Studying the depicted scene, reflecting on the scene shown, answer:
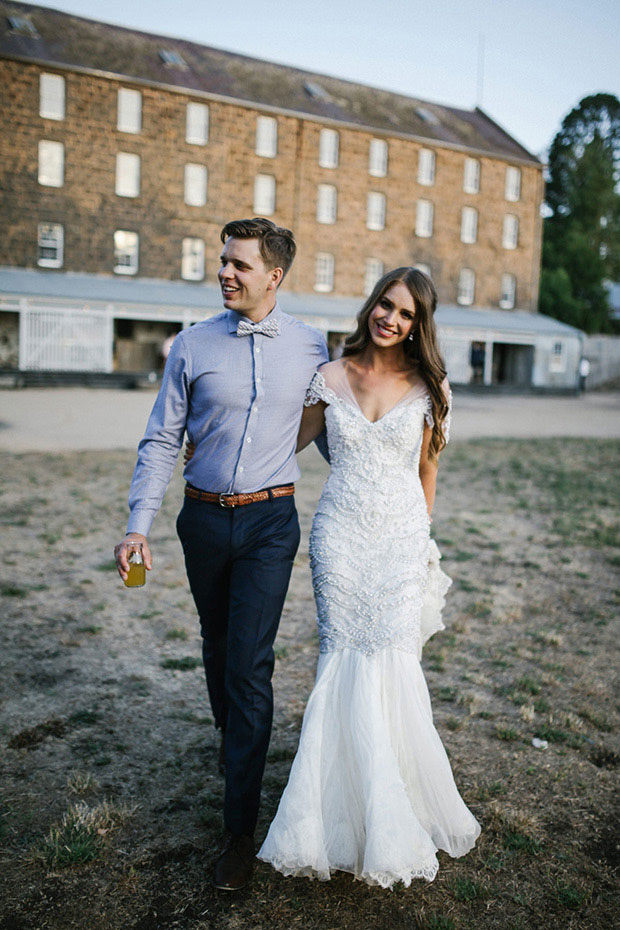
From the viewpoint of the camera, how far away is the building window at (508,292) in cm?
4403

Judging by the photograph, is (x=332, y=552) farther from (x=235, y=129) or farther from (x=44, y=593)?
(x=235, y=129)

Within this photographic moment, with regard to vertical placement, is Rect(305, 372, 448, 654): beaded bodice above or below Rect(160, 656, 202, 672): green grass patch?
above

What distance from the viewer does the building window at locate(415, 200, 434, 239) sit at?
40656 mm

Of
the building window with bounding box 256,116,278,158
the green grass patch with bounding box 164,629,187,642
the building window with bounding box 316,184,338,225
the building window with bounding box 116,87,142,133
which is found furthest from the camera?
the building window with bounding box 316,184,338,225

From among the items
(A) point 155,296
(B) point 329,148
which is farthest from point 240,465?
(B) point 329,148

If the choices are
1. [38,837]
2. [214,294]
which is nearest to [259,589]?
[38,837]

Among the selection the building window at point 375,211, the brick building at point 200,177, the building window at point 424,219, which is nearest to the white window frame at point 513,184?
the brick building at point 200,177

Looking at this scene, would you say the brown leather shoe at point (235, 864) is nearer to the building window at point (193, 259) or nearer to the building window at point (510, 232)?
the building window at point (193, 259)

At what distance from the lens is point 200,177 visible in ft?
117

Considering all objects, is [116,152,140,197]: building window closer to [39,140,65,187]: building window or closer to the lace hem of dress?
[39,140,65,187]: building window

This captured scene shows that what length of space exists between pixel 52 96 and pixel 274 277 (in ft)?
113

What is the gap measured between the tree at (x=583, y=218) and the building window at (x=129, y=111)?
28937mm

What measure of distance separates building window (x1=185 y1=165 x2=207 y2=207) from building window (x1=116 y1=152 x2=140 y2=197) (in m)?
2.16

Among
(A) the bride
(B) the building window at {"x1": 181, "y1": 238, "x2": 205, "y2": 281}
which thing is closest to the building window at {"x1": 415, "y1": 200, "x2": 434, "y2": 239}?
(B) the building window at {"x1": 181, "y1": 238, "x2": 205, "y2": 281}
